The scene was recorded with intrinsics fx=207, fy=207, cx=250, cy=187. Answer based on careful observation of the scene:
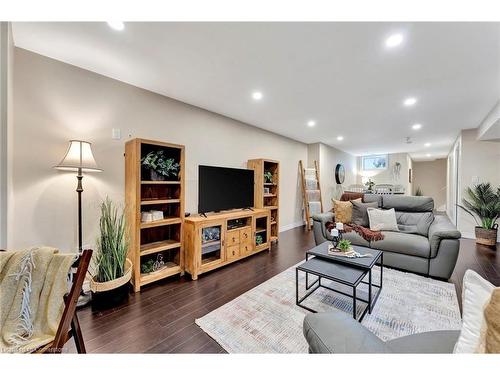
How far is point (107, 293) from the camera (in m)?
1.96

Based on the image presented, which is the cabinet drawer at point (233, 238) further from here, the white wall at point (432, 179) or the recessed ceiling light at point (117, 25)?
the white wall at point (432, 179)

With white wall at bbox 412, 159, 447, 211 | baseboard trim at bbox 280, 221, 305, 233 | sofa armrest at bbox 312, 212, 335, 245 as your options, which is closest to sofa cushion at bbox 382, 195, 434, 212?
sofa armrest at bbox 312, 212, 335, 245

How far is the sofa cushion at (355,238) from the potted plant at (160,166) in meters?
2.59

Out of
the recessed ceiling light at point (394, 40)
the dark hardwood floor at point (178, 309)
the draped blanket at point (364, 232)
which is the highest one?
the recessed ceiling light at point (394, 40)

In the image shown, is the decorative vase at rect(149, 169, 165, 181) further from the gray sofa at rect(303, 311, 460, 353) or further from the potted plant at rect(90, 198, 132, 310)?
the gray sofa at rect(303, 311, 460, 353)

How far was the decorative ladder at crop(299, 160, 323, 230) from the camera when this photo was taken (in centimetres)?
Result: 560

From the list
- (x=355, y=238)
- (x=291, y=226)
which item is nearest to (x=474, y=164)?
(x=355, y=238)

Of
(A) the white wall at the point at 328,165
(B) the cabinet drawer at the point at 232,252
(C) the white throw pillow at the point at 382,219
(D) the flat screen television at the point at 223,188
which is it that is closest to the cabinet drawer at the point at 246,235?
(B) the cabinet drawer at the point at 232,252

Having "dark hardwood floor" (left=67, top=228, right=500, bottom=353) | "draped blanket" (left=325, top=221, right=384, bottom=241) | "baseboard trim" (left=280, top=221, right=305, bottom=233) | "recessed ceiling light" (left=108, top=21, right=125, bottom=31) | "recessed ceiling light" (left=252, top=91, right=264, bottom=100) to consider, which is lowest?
"dark hardwood floor" (left=67, top=228, right=500, bottom=353)

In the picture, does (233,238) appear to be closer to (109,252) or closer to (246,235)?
(246,235)

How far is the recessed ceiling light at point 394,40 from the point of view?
1.68m

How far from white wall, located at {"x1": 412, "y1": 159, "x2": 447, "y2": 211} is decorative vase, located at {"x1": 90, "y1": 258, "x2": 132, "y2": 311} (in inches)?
463
